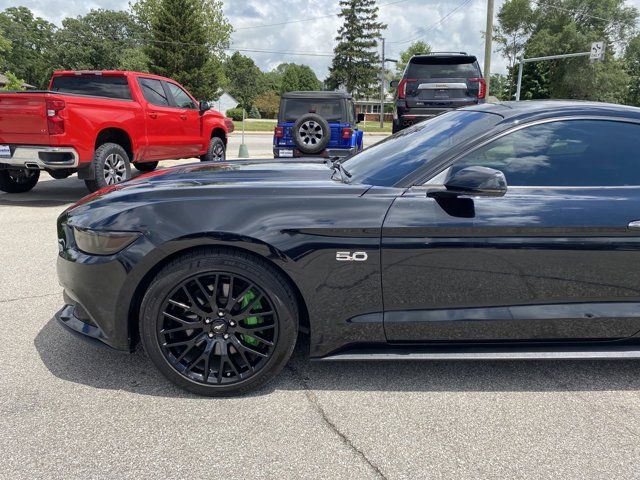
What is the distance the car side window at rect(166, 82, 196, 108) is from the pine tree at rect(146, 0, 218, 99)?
3427cm

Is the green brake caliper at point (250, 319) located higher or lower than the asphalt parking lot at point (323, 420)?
higher

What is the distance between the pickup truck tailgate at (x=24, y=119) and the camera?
23.2 ft

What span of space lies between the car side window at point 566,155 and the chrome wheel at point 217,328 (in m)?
1.34

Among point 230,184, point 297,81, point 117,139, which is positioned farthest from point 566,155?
point 297,81

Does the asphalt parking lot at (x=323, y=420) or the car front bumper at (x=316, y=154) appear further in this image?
the car front bumper at (x=316, y=154)

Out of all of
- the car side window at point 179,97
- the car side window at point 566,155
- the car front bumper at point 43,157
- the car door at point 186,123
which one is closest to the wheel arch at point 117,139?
the car front bumper at point 43,157

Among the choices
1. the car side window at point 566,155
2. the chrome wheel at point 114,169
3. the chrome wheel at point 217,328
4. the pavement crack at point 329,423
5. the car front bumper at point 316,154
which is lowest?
the pavement crack at point 329,423

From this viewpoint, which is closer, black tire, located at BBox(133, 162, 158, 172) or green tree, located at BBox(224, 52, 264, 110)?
black tire, located at BBox(133, 162, 158, 172)

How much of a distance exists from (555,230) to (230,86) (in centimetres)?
9784

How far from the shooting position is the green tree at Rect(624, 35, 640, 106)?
46188mm

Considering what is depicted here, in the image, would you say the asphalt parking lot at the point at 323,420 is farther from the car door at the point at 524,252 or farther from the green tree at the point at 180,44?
the green tree at the point at 180,44

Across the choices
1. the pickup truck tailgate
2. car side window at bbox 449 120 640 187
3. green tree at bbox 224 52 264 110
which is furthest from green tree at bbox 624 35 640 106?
green tree at bbox 224 52 264 110

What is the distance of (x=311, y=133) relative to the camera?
9.26 metres

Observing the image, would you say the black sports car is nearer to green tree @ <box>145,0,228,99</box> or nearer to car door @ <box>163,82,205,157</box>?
car door @ <box>163,82,205,157</box>
